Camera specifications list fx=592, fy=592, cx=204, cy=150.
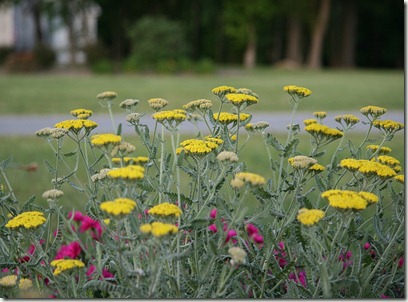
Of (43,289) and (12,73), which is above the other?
(43,289)

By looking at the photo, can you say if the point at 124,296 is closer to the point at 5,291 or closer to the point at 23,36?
the point at 5,291

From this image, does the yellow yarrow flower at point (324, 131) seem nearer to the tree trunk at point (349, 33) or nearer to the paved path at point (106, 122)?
the paved path at point (106, 122)

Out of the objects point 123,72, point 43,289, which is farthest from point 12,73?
point 43,289

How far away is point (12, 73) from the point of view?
16438 millimetres

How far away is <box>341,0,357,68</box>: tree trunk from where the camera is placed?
20391mm

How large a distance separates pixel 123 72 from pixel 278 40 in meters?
10.2

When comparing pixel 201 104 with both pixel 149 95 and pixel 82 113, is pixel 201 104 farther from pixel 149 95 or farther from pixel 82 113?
pixel 149 95

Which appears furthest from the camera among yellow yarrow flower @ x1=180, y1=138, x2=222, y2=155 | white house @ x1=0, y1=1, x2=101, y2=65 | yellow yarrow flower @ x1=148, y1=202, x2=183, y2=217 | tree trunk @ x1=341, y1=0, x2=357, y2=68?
tree trunk @ x1=341, y1=0, x2=357, y2=68

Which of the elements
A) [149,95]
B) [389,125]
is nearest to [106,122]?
[149,95]

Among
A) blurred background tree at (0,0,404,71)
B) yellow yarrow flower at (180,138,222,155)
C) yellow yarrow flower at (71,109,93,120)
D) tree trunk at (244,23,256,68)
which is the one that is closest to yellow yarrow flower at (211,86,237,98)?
yellow yarrow flower at (180,138,222,155)

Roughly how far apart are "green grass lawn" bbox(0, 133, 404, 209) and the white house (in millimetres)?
14286

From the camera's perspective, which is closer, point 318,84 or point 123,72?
point 318,84

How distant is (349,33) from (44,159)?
17629 millimetres

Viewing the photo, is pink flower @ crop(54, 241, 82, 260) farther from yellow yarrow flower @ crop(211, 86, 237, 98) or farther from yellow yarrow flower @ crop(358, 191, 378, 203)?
yellow yarrow flower @ crop(358, 191, 378, 203)
